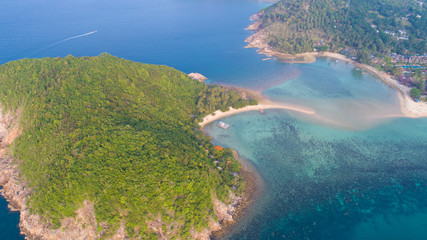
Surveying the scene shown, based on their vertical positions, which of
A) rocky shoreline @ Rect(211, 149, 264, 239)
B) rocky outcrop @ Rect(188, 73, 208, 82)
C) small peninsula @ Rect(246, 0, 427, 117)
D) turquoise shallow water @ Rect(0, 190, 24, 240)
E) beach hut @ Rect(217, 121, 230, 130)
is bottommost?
rocky shoreline @ Rect(211, 149, 264, 239)

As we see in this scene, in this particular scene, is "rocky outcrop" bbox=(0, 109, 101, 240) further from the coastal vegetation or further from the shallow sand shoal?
the coastal vegetation

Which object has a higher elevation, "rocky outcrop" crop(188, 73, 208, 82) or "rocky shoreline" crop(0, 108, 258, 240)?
"rocky outcrop" crop(188, 73, 208, 82)

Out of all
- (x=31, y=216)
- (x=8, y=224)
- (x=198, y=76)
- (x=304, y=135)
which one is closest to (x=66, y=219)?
(x=31, y=216)

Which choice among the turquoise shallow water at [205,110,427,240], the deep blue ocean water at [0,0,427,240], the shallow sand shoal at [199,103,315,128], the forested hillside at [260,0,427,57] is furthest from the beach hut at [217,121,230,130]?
the forested hillside at [260,0,427,57]

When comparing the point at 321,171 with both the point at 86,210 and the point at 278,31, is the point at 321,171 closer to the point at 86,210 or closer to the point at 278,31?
the point at 86,210

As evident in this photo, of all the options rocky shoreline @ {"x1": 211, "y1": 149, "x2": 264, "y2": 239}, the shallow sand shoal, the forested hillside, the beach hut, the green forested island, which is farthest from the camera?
the forested hillside

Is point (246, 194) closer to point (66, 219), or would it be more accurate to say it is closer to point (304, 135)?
point (304, 135)

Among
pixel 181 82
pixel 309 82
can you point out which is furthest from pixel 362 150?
pixel 181 82
